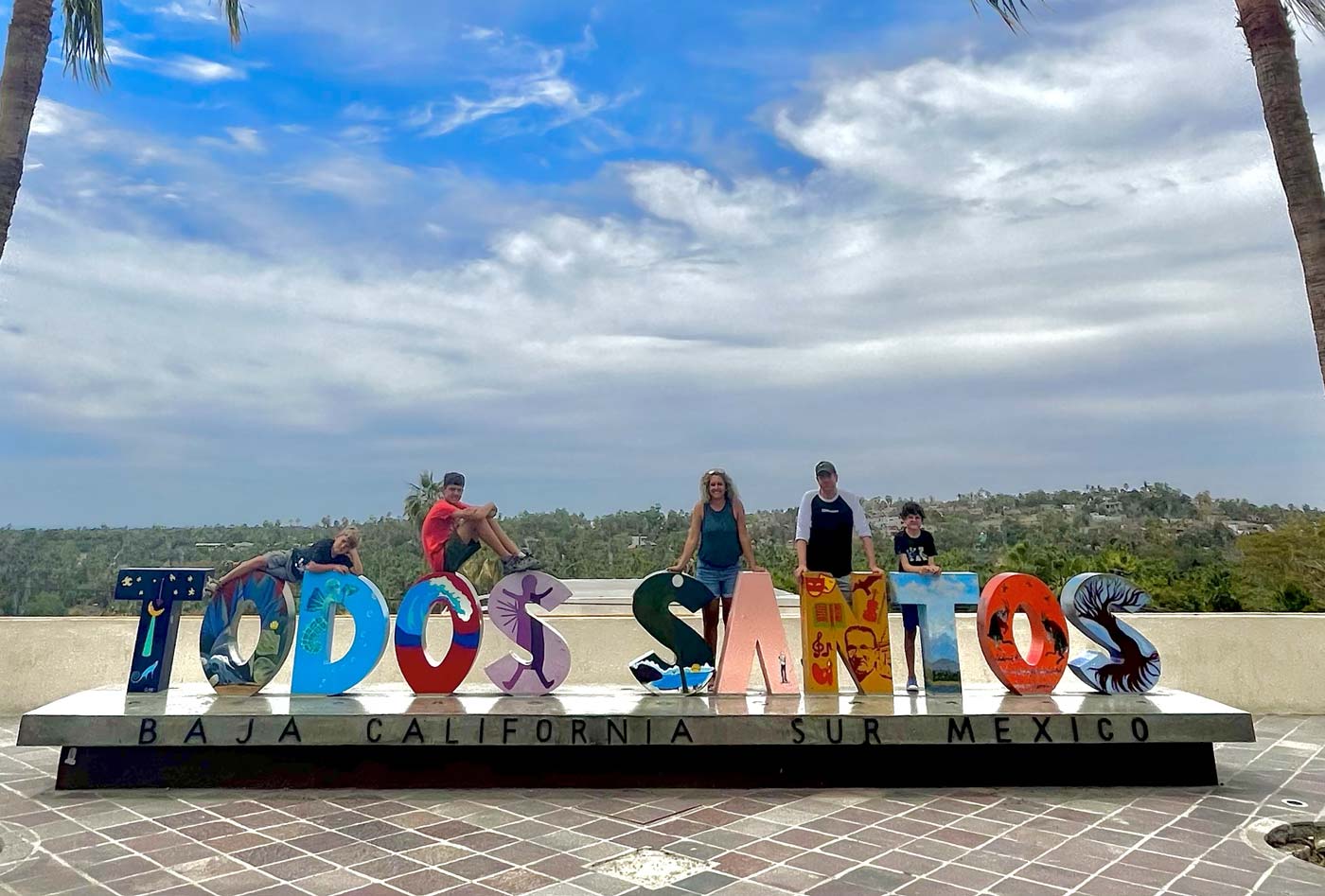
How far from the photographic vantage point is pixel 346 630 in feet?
31.3

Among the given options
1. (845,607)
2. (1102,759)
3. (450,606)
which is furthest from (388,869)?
(1102,759)

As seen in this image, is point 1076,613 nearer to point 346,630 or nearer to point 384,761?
point 384,761

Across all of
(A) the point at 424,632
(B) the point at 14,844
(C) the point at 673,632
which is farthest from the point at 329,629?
(C) the point at 673,632

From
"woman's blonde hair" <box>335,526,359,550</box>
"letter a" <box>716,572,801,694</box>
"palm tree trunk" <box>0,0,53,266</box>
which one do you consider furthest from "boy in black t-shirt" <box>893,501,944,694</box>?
"palm tree trunk" <box>0,0,53,266</box>

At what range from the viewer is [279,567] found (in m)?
6.62

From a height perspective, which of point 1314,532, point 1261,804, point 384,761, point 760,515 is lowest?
point 1261,804

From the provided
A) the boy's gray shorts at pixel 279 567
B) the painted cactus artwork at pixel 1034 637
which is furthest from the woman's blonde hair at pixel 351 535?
the painted cactus artwork at pixel 1034 637

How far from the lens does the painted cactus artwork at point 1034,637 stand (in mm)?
6555

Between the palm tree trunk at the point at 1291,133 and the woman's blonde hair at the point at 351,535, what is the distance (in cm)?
681

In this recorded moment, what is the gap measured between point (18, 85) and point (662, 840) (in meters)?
6.32

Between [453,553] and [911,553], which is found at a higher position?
[453,553]

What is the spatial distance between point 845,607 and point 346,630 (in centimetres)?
600

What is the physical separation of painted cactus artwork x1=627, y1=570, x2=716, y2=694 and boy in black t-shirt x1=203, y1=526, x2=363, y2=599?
7.60 ft

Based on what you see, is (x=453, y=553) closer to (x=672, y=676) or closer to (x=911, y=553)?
(x=672, y=676)
